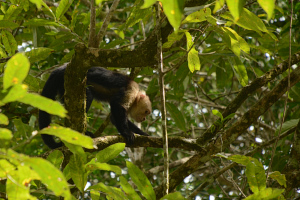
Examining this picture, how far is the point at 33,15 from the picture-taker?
463 centimetres

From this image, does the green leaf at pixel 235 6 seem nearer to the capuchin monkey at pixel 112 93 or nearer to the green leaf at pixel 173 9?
the green leaf at pixel 173 9

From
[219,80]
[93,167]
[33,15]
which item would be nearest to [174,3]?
[93,167]

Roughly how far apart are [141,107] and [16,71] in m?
4.07

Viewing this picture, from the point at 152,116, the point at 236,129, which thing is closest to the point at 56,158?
the point at 236,129

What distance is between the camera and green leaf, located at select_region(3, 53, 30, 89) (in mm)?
1268

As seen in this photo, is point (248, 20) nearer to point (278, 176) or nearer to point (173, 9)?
point (173, 9)

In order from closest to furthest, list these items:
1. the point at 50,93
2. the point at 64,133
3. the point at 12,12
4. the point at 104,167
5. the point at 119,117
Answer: the point at 64,133, the point at 104,167, the point at 12,12, the point at 50,93, the point at 119,117

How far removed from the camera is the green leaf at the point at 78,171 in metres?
1.93

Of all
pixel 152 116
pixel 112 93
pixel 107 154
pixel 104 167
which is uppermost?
pixel 104 167

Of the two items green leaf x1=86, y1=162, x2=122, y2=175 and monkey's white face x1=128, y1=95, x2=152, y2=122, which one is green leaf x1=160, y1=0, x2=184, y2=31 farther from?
monkey's white face x1=128, y1=95, x2=152, y2=122

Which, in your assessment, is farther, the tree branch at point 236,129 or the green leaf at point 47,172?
the tree branch at point 236,129

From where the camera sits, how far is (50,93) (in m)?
4.13

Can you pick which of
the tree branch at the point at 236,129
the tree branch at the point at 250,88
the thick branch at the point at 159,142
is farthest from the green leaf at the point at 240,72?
the thick branch at the point at 159,142

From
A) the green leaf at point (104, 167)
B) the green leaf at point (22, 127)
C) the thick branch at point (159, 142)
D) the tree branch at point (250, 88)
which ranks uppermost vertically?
the green leaf at point (104, 167)
